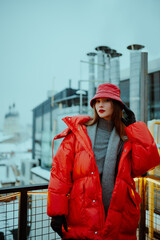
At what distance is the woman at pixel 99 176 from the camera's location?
1.13 metres

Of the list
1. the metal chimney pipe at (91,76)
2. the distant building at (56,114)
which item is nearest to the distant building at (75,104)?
the distant building at (56,114)

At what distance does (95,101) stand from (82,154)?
16.4 inches

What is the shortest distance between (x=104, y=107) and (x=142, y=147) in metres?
0.35

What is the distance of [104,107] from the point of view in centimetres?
128

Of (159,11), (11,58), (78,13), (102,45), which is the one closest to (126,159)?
(159,11)

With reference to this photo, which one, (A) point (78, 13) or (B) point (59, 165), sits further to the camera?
(A) point (78, 13)

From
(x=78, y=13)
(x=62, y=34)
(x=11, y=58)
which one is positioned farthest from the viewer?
(x=11, y=58)

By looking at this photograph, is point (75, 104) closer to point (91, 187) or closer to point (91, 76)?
point (91, 76)

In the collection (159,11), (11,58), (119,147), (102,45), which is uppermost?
(11,58)

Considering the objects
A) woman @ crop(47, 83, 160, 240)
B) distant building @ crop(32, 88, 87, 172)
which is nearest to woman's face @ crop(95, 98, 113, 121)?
woman @ crop(47, 83, 160, 240)

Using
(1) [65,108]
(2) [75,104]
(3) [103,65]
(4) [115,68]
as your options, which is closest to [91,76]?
(3) [103,65]

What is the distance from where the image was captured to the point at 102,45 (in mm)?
8109

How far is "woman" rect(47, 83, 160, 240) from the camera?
1129mm

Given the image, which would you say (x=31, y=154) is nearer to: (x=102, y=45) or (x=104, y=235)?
(x=102, y=45)
